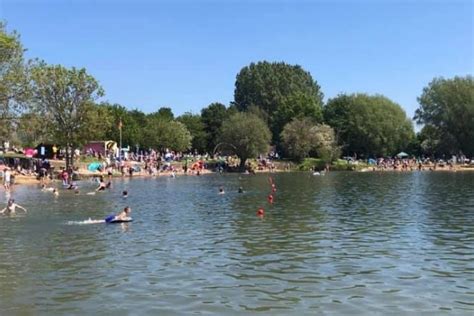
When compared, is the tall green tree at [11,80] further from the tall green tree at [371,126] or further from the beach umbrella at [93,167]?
the tall green tree at [371,126]

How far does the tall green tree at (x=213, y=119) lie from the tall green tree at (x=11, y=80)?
307 feet

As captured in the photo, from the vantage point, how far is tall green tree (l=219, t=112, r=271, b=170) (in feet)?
390

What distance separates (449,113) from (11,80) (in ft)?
330

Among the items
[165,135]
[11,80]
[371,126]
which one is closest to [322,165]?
[371,126]

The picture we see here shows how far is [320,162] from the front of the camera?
126m

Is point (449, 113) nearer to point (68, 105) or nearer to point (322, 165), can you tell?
point (322, 165)

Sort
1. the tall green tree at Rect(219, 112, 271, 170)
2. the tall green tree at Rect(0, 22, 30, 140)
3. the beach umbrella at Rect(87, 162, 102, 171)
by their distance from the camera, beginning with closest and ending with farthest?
1. the tall green tree at Rect(0, 22, 30, 140)
2. the beach umbrella at Rect(87, 162, 102, 171)
3. the tall green tree at Rect(219, 112, 271, 170)

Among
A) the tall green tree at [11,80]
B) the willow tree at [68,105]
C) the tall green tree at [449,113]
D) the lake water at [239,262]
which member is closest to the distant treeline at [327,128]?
the tall green tree at [449,113]

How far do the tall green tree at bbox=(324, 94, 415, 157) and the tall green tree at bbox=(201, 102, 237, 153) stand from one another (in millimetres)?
28160

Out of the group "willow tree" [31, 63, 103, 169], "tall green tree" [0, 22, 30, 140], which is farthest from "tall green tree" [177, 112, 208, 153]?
"tall green tree" [0, 22, 30, 140]

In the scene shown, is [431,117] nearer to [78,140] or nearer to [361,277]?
[78,140]

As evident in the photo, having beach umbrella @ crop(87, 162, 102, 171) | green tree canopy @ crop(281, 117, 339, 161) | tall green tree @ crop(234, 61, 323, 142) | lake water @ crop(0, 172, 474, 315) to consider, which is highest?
tall green tree @ crop(234, 61, 323, 142)

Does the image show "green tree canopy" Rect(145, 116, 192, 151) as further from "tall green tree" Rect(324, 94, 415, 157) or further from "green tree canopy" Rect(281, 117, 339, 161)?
"tall green tree" Rect(324, 94, 415, 157)

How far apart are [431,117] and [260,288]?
4989 inches
